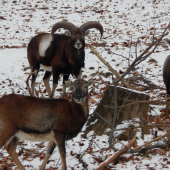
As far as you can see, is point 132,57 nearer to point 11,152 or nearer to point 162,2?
point 11,152

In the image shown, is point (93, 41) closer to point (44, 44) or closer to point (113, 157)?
point (44, 44)

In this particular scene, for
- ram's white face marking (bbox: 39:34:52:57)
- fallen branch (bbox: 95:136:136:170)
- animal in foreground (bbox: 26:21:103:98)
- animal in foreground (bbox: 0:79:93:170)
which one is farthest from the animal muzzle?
fallen branch (bbox: 95:136:136:170)

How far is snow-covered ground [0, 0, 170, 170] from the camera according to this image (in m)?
5.20

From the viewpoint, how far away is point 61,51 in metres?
8.39

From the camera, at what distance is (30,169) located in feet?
16.3

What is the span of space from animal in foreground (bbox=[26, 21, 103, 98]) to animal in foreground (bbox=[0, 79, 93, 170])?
3.39m

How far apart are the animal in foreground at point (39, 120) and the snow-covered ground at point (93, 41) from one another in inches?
25.8

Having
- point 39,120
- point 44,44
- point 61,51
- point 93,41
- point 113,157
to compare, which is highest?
point 44,44

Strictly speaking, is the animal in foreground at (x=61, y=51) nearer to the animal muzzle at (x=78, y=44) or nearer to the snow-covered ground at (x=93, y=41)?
the animal muzzle at (x=78, y=44)

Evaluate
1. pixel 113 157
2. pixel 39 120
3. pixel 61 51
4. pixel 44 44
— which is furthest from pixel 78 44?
pixel 113 157

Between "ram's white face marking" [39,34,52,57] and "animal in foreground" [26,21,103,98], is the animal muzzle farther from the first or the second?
"ram's white face marking" [39,34,52,57]

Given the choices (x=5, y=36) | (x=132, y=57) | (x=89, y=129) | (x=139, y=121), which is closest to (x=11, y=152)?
(x=89, y=129)

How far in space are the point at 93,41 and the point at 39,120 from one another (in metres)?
10.7

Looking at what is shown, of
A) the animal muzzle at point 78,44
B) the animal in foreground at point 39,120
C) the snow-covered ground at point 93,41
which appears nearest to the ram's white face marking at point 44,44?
the animal muzzle at point 78,44
